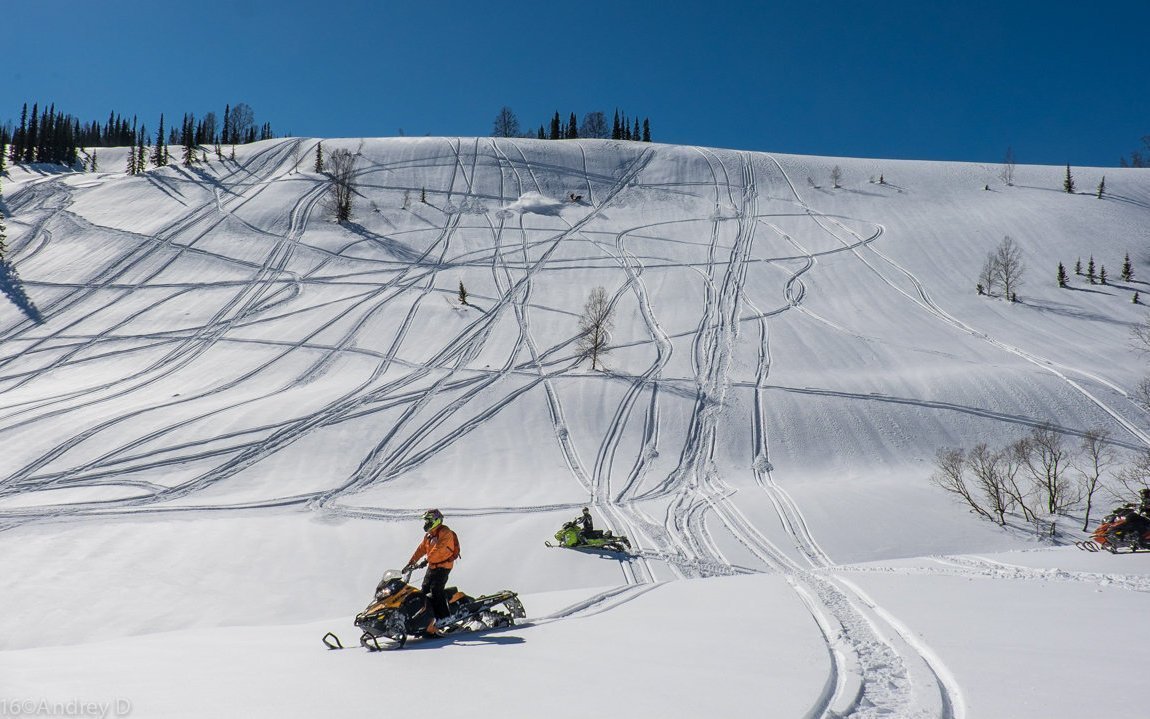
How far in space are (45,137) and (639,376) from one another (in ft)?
315

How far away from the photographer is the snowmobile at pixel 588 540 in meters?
15.3

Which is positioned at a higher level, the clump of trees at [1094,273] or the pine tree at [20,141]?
the pine tree at [20,141]

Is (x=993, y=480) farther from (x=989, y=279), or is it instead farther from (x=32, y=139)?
(x=32, y=139)

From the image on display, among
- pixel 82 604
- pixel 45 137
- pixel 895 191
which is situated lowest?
pixel 82 604

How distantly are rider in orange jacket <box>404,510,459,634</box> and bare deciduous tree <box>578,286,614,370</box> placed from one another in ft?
73.3

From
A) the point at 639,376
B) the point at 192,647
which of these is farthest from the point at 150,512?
the point at 639,376

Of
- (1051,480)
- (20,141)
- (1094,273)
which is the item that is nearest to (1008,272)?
(1094,273)

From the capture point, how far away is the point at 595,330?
3105 cm

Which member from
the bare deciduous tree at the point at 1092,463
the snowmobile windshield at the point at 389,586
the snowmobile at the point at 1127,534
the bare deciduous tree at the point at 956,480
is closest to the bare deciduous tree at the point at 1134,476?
the bare deciduous tree at the point at 1092,463

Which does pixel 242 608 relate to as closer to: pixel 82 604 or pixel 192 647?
pixel 82 604

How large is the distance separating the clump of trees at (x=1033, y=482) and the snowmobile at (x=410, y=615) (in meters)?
16.7

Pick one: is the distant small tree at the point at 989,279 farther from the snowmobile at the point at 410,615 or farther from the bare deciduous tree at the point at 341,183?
the bare deciduous tree at the point at 341,183

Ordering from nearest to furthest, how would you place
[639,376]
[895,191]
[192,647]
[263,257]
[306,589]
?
1. [192,647]
2. [306,589]
3. [639,376]
4. [263,257]
5. [895,191]

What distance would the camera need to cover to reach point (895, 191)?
63438mm
